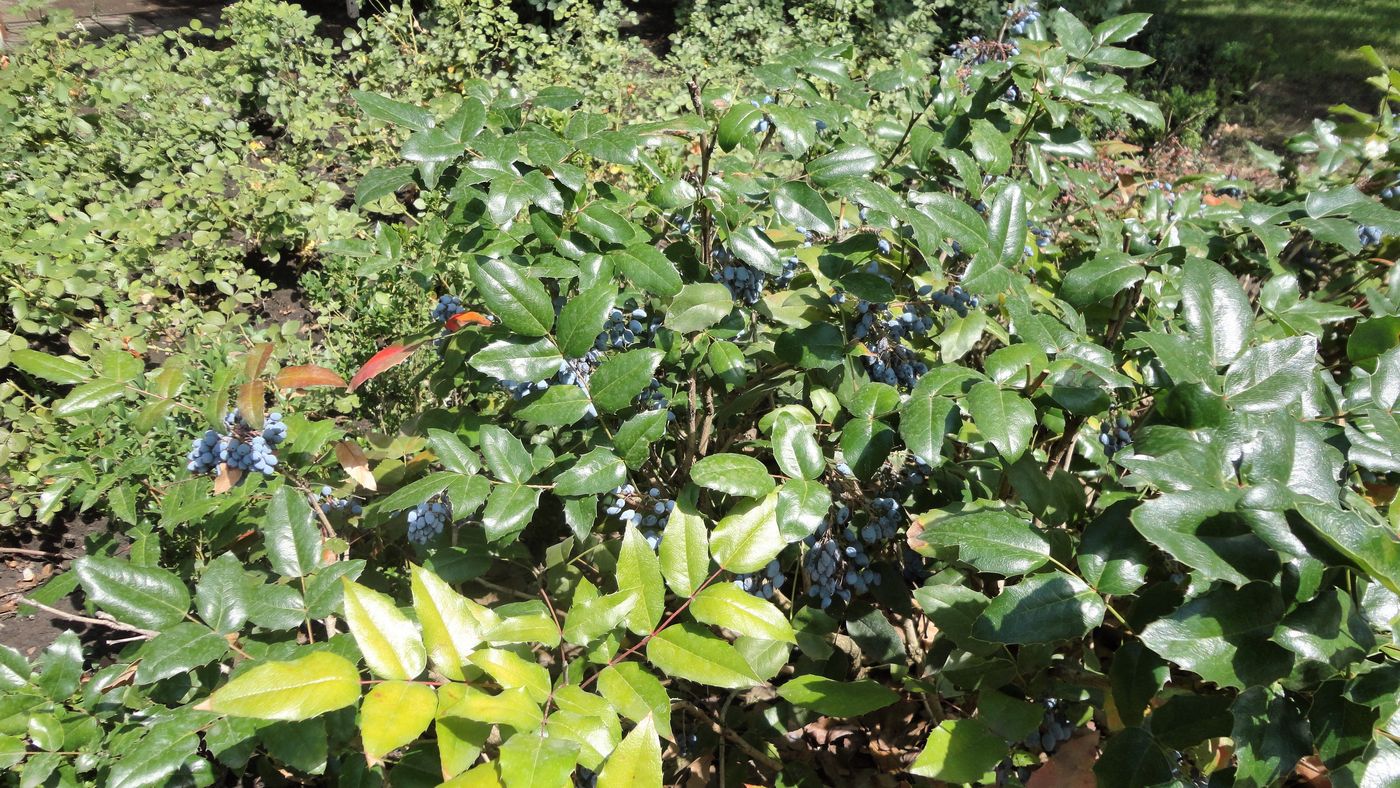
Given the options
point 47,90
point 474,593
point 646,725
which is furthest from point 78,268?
point 646,725

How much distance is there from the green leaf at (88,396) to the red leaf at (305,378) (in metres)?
0.23

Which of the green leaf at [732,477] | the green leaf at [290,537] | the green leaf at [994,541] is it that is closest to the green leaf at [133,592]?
the green leaf at [290,537]

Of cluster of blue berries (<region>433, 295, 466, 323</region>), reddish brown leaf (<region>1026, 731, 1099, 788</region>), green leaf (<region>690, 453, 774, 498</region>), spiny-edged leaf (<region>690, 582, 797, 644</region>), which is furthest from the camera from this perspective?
cluster of blue berries (<region>433, 295, 466, 323</region>)

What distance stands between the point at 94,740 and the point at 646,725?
Result: 0.73 meters

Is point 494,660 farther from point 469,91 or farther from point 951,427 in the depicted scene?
point 469,91

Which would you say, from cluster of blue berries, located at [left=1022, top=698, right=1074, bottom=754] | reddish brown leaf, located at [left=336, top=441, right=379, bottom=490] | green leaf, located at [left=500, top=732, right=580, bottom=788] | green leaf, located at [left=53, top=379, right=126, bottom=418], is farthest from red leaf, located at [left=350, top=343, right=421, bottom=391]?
cluster of blue berries, located at [left=1022, top=698, right=1074, bottom=754]

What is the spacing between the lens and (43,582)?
2309 millimetres

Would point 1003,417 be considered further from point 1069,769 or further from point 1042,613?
point 1069,769

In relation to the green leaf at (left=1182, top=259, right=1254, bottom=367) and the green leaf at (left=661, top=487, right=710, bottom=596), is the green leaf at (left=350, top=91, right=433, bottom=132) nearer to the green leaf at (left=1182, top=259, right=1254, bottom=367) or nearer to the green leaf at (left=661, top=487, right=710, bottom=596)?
the green leaf at (left=661, top=487, right=710, bottom=596)

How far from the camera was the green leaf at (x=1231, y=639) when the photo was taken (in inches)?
29.8

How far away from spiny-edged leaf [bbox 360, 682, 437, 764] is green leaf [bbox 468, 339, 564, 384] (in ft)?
1.47

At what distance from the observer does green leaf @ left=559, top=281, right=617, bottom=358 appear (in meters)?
1.13

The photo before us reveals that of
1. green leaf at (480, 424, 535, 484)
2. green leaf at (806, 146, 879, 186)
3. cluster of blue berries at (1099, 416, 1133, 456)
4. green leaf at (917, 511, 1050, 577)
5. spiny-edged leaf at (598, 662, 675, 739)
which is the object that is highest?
green leaf at (806, 146, 879, 186)

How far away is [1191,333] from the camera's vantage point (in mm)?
1053
